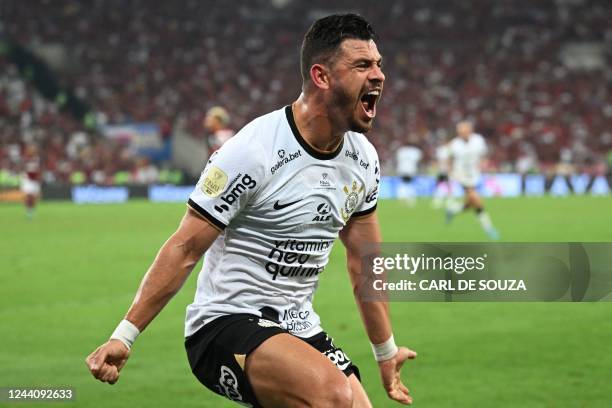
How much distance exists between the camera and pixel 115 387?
716 cm

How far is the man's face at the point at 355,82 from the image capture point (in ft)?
12.6

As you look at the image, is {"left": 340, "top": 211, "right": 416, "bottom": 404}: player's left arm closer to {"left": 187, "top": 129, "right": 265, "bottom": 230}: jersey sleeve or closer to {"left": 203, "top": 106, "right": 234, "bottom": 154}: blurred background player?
{"left": 187, "top": 129, "right": 265, "bottom": 230}: jersey sleeve

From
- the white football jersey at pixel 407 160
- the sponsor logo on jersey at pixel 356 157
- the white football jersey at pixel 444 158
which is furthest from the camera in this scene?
the white football jersey at pixel 407 160

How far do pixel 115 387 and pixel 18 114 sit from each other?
37.6 meters

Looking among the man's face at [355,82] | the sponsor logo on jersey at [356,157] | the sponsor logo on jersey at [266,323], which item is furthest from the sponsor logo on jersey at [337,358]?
the man's face at [355,82]

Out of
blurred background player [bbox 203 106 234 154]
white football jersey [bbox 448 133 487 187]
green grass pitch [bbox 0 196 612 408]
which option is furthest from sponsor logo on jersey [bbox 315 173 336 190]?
white football jersey [bbox 448 133 487 187]

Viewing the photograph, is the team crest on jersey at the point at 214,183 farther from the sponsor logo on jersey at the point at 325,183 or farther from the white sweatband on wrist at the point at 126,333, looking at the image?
the white sweatband on wrist at the point at 126,333

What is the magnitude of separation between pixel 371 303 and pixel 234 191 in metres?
0.95

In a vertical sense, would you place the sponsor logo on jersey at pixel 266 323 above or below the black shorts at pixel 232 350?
above

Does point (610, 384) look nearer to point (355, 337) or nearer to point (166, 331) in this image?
point (355, 337)

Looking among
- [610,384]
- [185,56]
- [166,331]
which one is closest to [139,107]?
[185,56]

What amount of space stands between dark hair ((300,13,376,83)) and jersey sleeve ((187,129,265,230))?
0.43 m

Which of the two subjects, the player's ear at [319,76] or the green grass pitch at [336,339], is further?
the green grass pitch at [336,339]

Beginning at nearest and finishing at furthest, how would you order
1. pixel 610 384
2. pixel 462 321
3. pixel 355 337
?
pixel 610 384
pixel 355 337
pixel 462 321
